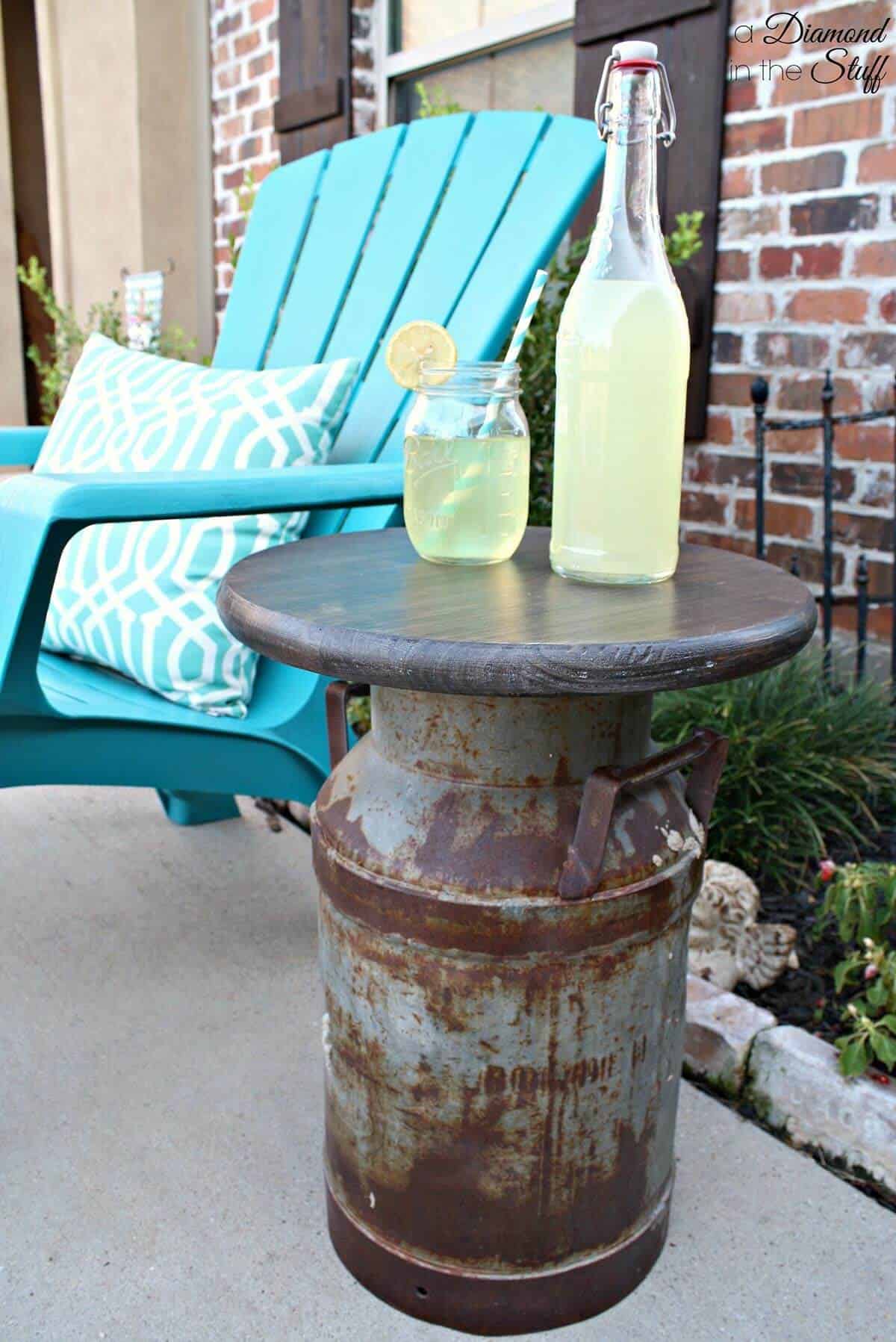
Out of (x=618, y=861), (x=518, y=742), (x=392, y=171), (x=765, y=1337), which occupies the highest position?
(x=392, y=171)

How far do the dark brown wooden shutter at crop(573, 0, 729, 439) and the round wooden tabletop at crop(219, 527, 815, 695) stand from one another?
55.1 inches

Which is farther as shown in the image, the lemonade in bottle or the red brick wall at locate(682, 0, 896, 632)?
the red brick wall at locate(682, 0, 896, 632)

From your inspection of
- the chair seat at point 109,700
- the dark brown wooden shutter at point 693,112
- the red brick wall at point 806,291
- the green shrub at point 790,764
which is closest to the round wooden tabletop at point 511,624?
the chair seat at point 109,700

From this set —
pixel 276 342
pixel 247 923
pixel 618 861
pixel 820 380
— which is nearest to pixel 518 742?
pixel 618 861

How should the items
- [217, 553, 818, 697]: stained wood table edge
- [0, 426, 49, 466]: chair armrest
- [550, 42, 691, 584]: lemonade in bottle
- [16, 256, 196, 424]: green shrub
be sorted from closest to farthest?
[217, 553, 818, 697]: stained wood table edge → [550, 42, 691, 584]: lemonade in bottle → [0, 426, 49, 466]: chair armrest → [16, 256, 196, 424]: green shrub

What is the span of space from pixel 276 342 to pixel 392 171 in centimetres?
35

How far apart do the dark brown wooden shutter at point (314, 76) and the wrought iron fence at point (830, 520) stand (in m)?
1.88

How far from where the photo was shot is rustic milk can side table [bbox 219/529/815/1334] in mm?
958

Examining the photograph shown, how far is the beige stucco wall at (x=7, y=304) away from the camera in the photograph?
5172mm

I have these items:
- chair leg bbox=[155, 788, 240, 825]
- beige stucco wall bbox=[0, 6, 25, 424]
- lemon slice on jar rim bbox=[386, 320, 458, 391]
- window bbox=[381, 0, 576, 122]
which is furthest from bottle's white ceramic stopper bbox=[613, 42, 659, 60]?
beige stucco wall bbox=[0, 6, 25, 424]

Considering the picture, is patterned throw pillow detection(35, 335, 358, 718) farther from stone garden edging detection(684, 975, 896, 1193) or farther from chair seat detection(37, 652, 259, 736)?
stone garden edging detection(684, 975, 896, 1193)

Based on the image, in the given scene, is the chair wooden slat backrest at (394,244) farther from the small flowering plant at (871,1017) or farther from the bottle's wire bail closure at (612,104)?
the small flowering plant at (871,1017)

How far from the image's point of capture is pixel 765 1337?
109cm

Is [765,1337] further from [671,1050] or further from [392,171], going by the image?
[392,171]
